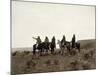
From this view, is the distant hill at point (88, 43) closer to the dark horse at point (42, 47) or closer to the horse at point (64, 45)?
the horse at point (64, 45)

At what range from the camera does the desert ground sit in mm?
2143

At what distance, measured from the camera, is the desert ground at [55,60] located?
214 cm

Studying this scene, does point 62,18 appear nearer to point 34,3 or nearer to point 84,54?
point 34,3

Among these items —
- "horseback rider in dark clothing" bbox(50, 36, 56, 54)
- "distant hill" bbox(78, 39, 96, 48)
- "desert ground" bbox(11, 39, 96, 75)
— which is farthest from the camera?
"distant hill" bbox(78, 39, 96, 48)

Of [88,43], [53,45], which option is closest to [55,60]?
[53,45]

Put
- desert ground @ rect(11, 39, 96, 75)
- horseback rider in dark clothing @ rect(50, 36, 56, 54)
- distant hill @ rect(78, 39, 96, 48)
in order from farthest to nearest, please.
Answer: distant hill @ rect(78, 39, 96, 48)
horseback rider in dark clothing @ rect(50, 36, 56, 54)
desert ground @ rect(11, 39, 96, 75)

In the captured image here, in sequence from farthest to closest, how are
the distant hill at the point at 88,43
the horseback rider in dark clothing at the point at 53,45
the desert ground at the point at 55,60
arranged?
the distant hill at the point at 88,43 < the horseback rider in dark clothing at the point at 53,45 < the desert ground at the point at 55,60

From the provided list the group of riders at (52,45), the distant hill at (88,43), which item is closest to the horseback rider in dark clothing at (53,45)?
the group of riders at (52,45)

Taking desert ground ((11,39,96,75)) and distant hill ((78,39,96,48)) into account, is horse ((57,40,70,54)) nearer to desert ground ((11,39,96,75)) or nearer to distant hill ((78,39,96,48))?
desert ground ((11,39,96,75))

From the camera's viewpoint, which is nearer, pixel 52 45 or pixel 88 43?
pixel 52 45

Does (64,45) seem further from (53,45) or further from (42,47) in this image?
(42,47)

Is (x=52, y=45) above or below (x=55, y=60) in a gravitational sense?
above

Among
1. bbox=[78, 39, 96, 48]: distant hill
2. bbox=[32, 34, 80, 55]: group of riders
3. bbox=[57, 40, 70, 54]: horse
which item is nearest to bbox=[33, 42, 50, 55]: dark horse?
bbox=[32, 34, 80, 55]: group of riders

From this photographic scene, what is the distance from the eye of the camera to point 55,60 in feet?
7.50
